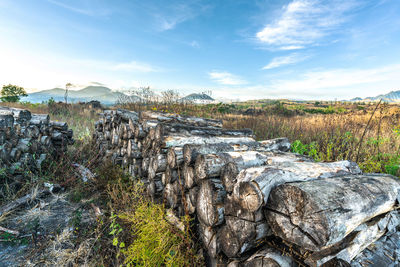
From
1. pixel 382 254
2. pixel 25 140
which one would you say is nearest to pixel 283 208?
pixel 382 254

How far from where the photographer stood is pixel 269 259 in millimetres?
1408

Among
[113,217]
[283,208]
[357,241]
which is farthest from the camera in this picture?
[113,217]

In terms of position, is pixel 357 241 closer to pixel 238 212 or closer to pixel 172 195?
pixel 238 212

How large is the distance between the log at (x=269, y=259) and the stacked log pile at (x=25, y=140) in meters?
5.45

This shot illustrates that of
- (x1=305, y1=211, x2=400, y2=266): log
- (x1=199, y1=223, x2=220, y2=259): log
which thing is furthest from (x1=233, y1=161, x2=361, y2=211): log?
(x1=199, y1=223, x2=220, y2=259): log

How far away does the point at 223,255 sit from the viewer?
1855mm

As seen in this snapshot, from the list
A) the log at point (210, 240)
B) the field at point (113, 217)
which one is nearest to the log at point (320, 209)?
the log at point (210, 240)

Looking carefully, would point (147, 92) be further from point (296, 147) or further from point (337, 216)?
point (337, 216)

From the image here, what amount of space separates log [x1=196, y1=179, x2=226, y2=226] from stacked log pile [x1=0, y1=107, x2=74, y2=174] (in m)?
4.84

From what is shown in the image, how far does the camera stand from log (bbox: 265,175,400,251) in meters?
1.19

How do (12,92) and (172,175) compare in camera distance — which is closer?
(172,175)

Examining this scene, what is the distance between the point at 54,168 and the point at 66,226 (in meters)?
2.52

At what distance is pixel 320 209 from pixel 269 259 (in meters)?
0.57

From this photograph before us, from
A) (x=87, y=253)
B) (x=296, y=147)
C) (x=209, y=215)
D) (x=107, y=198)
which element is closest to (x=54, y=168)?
(x=107, y=198)
